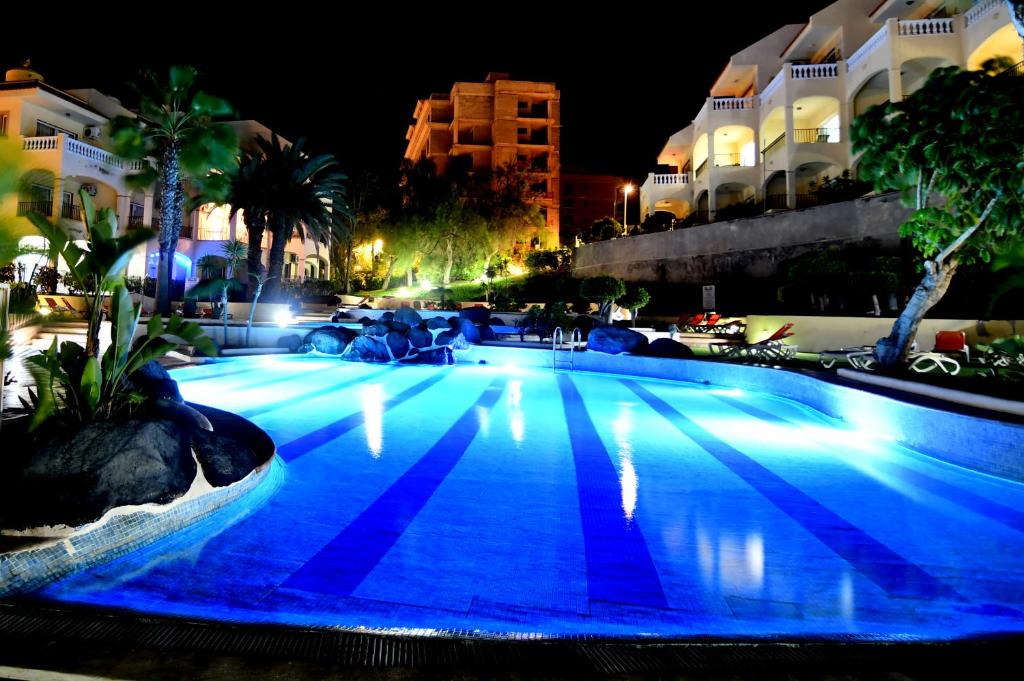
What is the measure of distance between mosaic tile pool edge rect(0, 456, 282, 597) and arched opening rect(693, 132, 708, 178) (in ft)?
115

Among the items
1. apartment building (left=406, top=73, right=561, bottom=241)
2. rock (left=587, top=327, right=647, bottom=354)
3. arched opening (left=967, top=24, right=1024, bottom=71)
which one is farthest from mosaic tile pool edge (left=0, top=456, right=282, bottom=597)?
apartment building (left=406, top=73, right=561, bottom=241)

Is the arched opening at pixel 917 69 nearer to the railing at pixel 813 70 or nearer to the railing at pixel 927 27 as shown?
the railing at pixel 927 27

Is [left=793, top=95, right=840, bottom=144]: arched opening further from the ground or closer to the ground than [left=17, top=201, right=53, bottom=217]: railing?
further from the ground

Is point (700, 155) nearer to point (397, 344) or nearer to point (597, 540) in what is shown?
point (397, 344)

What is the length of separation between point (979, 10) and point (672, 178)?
18084 mm

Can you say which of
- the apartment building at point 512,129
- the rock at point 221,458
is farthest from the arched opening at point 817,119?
the rock at point 221,458

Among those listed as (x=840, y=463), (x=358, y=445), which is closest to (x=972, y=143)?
(x=840, y=463)

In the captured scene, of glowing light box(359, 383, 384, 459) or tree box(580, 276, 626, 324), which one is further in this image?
tree box(580, 276, 626, 324)

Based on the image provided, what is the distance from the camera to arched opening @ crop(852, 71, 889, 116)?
80.0ft

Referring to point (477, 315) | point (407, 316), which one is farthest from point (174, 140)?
point (477, 315)

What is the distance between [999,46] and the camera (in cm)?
2005

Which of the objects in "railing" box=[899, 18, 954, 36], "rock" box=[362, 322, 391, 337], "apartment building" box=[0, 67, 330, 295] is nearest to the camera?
"rock" box=[362, 322, 391, 337]

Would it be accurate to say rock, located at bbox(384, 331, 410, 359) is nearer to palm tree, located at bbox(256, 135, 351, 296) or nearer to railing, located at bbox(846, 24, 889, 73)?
palm tree, located at bbox(256, 135, 351, 296)

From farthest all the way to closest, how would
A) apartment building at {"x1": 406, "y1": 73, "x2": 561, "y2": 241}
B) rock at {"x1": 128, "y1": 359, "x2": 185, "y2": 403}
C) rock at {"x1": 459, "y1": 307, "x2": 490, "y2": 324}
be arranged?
apartment building at {"x1": 406, "y1": 73, "x2": 561, "y2": 241} < rock at {"x1": 459, "y1": 307, "x2": 490, "y2": 324} < rock at {"x1": 128, "y1": 359, "x2": 185, "y2": 403}
